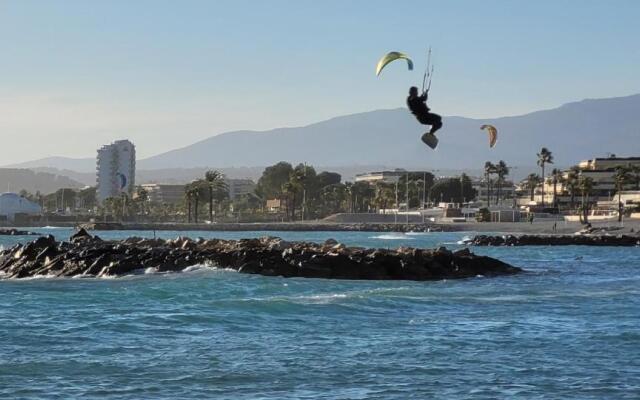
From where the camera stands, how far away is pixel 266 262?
39938mm

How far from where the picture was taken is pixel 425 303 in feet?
90.2

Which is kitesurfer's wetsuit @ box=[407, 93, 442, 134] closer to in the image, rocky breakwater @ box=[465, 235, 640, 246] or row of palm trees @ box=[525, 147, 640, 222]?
rocky breakwater @ box=[465, 235, 640, 246]

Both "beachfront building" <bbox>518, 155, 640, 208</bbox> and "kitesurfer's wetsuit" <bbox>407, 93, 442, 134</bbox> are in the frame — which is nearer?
"kitesurfer's wetsuit" <bbox>407, 93, 442, 134</bbox>

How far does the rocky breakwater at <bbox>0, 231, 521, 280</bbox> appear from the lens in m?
38.9

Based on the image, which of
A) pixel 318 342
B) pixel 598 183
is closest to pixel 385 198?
pixel 598 183

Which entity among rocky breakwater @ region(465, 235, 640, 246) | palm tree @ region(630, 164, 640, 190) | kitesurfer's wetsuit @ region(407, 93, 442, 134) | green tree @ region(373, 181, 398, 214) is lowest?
rocky breakwater @ region(465, 235, 640, 246)

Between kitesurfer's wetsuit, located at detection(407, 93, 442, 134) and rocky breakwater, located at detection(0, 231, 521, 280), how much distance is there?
24.4 m

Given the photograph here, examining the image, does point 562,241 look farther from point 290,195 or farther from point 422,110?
point 290,195

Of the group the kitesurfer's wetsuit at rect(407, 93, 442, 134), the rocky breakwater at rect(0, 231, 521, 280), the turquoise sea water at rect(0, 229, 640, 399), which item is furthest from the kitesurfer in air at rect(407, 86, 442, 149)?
the rocky breakwater at rect(0, 231, 521, 280)

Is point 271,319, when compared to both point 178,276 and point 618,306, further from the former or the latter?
point 178,276

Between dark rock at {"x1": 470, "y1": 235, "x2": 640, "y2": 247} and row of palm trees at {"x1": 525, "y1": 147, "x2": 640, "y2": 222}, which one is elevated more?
row of palm trees at {"x1": 525, "y1": 147, "x2": 640, "y2": 222}

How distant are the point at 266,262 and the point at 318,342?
20.4 meters

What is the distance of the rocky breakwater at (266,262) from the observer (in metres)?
38.9

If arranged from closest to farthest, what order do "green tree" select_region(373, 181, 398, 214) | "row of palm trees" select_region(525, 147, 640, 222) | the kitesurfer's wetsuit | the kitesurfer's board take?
the kitesurfer's wetsuit
the kitesurfer's board
"row of palm trees" select_region(525, 147, 640, 222)
"green tree" select_region(373, 181, 398, 214)
